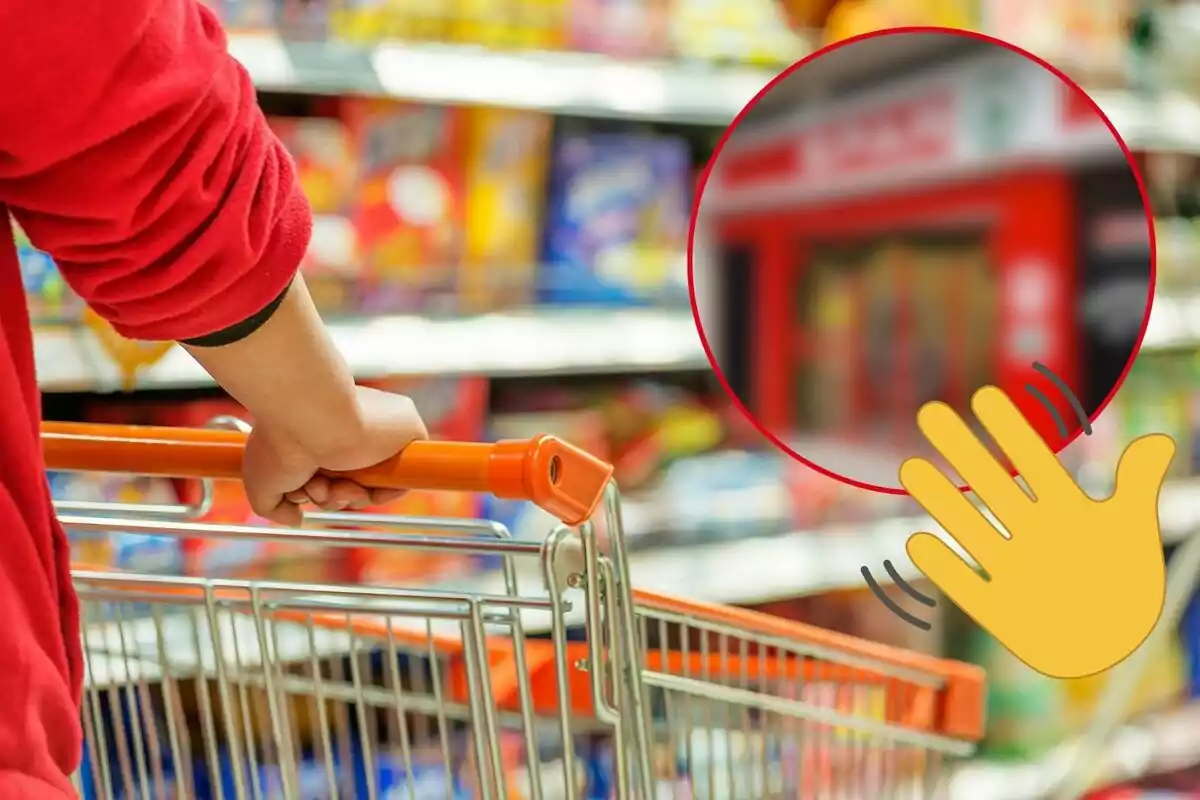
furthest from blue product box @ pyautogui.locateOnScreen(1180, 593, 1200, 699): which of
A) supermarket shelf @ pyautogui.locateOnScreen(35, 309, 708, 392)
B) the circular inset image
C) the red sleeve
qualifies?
the red sleeve

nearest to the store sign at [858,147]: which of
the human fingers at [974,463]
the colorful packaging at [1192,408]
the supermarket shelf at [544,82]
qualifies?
the human fingers at [974,463]

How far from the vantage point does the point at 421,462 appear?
0.65m

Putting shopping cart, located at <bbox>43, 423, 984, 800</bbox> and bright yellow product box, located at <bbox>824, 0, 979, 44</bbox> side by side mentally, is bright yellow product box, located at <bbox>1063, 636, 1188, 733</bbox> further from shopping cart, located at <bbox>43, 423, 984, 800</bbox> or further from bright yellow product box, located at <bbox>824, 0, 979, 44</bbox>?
bright yellow product box, located at <bbox>824, 0, 979, 44</bbox>

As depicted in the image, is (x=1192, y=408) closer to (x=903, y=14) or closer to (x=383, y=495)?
(x=903, y=14)

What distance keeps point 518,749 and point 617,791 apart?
774 millimetres

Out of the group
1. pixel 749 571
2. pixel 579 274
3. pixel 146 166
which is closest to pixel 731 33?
pixel 579 274

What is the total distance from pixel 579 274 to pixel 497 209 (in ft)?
0.45

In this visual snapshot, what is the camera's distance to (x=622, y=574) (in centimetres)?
69

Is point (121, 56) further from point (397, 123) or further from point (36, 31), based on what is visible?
point (397, 123)

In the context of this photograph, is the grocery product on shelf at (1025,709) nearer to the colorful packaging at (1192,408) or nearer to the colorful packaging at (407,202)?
the colorful packaging at (1192,408)

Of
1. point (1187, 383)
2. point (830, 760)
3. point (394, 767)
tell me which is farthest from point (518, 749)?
point (1187, 383)

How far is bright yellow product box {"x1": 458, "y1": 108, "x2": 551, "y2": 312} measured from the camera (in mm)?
1531

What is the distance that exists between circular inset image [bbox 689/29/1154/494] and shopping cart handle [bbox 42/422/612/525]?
0.61 feet

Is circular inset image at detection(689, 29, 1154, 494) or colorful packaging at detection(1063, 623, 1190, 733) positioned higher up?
circular inset image at detection(689, 29, 1154, 494)
